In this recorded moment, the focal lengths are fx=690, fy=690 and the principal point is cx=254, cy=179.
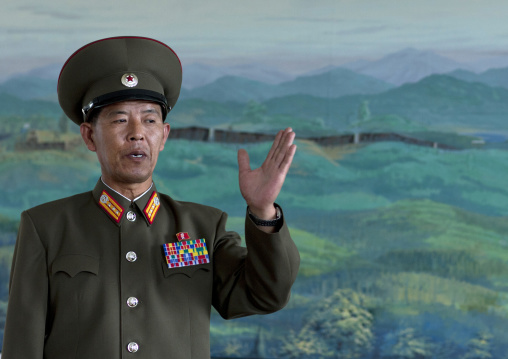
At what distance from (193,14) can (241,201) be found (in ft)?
4.78

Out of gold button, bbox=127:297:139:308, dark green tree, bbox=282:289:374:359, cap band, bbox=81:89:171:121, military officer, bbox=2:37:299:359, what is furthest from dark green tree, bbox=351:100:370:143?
gold button, bbox=127:297:139:308

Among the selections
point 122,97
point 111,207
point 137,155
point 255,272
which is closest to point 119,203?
point 111,207

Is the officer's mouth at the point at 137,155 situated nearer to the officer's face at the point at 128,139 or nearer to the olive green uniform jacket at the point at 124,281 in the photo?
the officer's face at the point at 128,139

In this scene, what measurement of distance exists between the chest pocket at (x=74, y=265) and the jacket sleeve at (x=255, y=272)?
27 centimetres

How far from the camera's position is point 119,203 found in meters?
1.53

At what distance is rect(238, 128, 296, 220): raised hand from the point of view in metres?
1.35

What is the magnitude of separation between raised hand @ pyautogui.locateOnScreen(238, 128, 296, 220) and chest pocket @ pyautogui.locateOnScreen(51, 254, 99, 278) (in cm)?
36

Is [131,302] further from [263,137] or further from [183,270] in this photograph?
[263,137]

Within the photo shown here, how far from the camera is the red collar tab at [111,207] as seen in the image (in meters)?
1.52

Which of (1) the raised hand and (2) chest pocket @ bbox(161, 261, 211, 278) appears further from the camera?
(2) chest pocket @ bbox(161, 261, 211, 278)

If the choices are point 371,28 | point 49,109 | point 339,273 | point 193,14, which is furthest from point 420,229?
point 49,109

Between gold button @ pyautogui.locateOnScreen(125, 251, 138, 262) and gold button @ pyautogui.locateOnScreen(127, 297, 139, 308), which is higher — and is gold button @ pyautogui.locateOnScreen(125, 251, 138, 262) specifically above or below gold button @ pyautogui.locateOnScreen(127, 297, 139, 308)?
above

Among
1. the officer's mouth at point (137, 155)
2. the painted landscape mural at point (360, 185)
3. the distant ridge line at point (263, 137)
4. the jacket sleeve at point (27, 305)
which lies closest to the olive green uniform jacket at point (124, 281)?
the jacket sleeve at point (27, 305)

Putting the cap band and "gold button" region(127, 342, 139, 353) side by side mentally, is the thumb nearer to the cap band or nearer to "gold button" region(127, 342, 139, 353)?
the cap band
